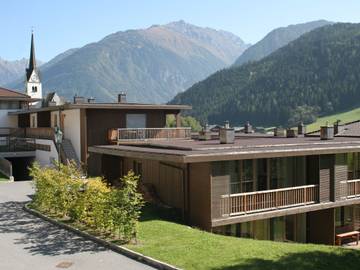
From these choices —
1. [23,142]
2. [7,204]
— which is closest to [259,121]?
[23,142]

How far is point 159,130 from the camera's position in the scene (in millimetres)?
34594

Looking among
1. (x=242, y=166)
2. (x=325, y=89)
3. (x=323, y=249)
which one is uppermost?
(x=325, y=89)

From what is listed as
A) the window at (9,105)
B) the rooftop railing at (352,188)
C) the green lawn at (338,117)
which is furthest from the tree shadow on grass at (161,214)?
the green lawn at (338,117)

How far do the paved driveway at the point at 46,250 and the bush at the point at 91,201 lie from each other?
863 millimetres

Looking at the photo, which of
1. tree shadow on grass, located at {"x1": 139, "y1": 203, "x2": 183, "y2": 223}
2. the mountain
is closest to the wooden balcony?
tree shadow on grass, located at {"x1": 139, "y1": 203, "x2": 183, "y2": 223}

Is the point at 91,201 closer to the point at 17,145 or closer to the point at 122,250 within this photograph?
the point at 122,250

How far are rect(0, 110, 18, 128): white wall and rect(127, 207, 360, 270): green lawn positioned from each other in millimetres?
35516

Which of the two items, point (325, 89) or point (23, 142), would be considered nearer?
point (23, 142)

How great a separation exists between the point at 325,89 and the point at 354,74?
11.5 metres

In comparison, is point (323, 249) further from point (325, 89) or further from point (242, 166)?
point (325, 89)

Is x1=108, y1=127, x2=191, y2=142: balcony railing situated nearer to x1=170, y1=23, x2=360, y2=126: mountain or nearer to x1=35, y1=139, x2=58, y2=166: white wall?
x1=35, y1=139, x2=58, y2=166: white wall

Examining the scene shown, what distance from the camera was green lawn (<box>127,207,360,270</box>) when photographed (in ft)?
43.2

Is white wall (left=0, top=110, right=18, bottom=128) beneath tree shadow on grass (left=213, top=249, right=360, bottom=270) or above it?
above

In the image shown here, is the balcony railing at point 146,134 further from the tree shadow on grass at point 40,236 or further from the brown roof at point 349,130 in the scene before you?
the tree shadow on grass at point 40,236
